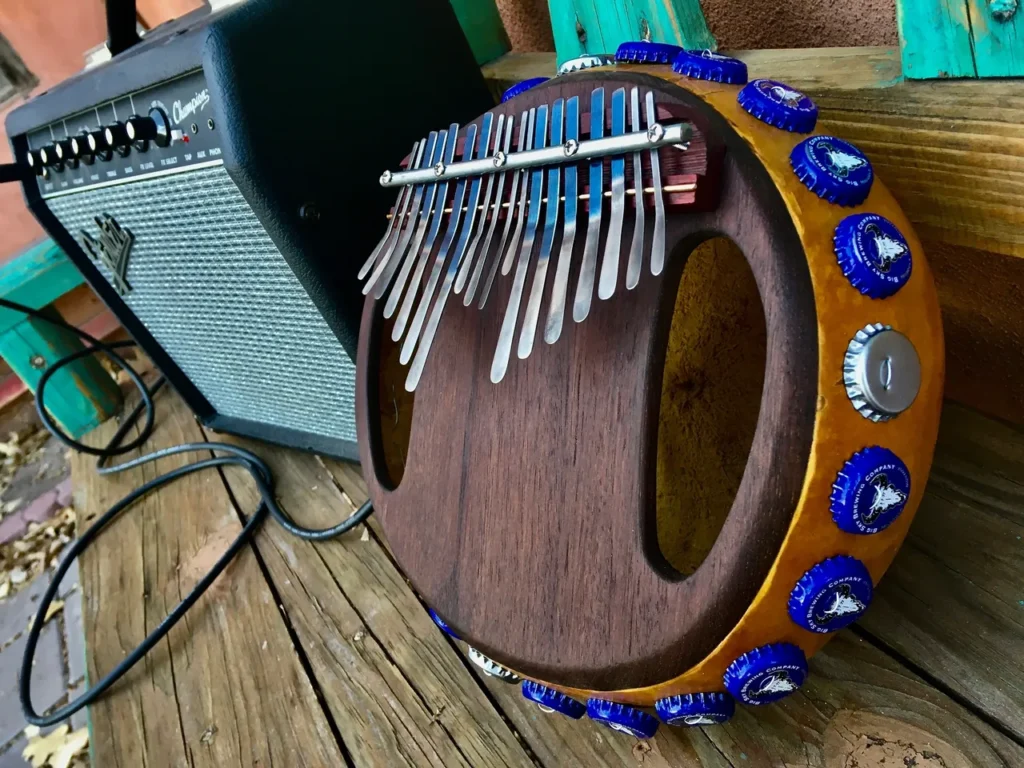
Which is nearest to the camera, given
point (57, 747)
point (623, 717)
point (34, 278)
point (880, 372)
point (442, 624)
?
point (880, 372)

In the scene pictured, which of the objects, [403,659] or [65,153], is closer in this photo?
[403,659]

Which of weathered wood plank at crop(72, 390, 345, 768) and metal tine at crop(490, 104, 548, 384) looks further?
weathered wood plank at crop(72, 390, 345, 768)

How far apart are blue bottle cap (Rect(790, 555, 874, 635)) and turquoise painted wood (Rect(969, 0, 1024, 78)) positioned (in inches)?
12.7

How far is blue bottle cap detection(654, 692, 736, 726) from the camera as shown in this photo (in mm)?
A: 462

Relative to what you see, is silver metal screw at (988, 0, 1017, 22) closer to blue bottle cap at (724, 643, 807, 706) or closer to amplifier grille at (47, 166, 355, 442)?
blue bottle cap at (724, 643, 807, 706)

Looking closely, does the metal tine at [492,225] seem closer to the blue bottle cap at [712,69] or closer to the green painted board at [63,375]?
the blue bottle cap at [712,69]

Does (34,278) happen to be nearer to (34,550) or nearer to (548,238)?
(34,550)

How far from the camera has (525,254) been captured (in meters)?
0.48

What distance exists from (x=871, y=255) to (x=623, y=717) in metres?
0.33

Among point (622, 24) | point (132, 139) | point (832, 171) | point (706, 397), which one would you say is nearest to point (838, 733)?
point (706, 397)

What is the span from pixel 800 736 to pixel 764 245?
14.4 inches

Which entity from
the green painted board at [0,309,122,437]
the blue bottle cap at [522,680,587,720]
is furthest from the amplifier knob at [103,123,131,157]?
the green painted board at [0,309,122,437]

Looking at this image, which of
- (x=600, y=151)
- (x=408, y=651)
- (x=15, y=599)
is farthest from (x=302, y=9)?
(x=15, y=599)

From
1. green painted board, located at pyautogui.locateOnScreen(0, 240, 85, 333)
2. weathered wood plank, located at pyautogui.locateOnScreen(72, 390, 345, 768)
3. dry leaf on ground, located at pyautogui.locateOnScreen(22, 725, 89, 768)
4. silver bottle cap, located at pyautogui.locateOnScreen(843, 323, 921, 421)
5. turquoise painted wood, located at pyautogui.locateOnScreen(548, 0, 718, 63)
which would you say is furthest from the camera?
green painted board, located at pyautogui.locateOnScreen(0, 240, 85, 333)
